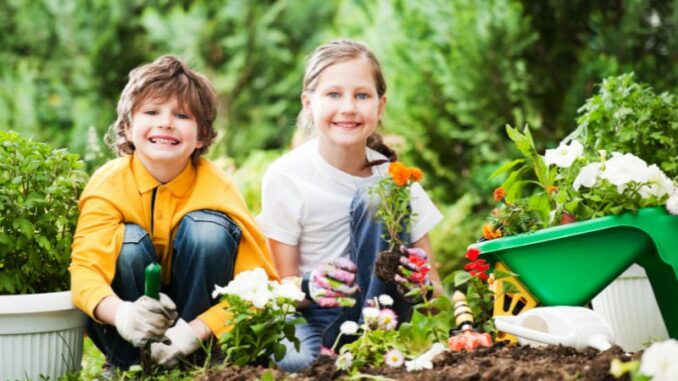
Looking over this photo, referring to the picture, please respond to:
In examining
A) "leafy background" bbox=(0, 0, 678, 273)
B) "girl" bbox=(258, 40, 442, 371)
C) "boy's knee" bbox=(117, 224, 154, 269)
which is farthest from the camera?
"leafy background" bbox=(0, 0, 678, 273)

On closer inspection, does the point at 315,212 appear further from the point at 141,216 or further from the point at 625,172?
the point at 625,172

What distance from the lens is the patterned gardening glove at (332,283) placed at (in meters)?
2.21

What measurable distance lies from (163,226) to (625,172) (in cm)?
127

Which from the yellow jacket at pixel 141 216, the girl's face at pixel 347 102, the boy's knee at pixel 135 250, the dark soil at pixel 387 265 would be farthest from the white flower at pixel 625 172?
the boy's knee at pixel 135 250

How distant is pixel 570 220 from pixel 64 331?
1412mm

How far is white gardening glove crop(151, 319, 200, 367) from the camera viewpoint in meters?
2.18

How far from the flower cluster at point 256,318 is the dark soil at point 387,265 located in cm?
37

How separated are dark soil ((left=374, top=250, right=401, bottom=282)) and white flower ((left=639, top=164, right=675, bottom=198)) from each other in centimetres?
70

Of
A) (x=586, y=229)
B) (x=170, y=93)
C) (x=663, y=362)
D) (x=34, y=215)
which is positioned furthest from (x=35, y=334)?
(x=663, y=362)

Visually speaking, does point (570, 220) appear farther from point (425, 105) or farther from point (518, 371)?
point (425, 105)

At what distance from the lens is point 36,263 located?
2232 millimetres

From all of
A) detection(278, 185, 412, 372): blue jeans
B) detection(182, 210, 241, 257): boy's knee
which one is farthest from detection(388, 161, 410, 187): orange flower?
detection(182, 210, 241, 257): boy's knee

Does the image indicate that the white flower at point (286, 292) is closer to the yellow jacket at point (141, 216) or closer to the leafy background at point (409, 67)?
→ the yellow jacket at point (141, 216)

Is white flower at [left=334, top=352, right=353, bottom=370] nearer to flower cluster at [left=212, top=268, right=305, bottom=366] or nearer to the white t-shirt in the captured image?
flower cluster at [left=212, top=268, right=305, bottom=366]
